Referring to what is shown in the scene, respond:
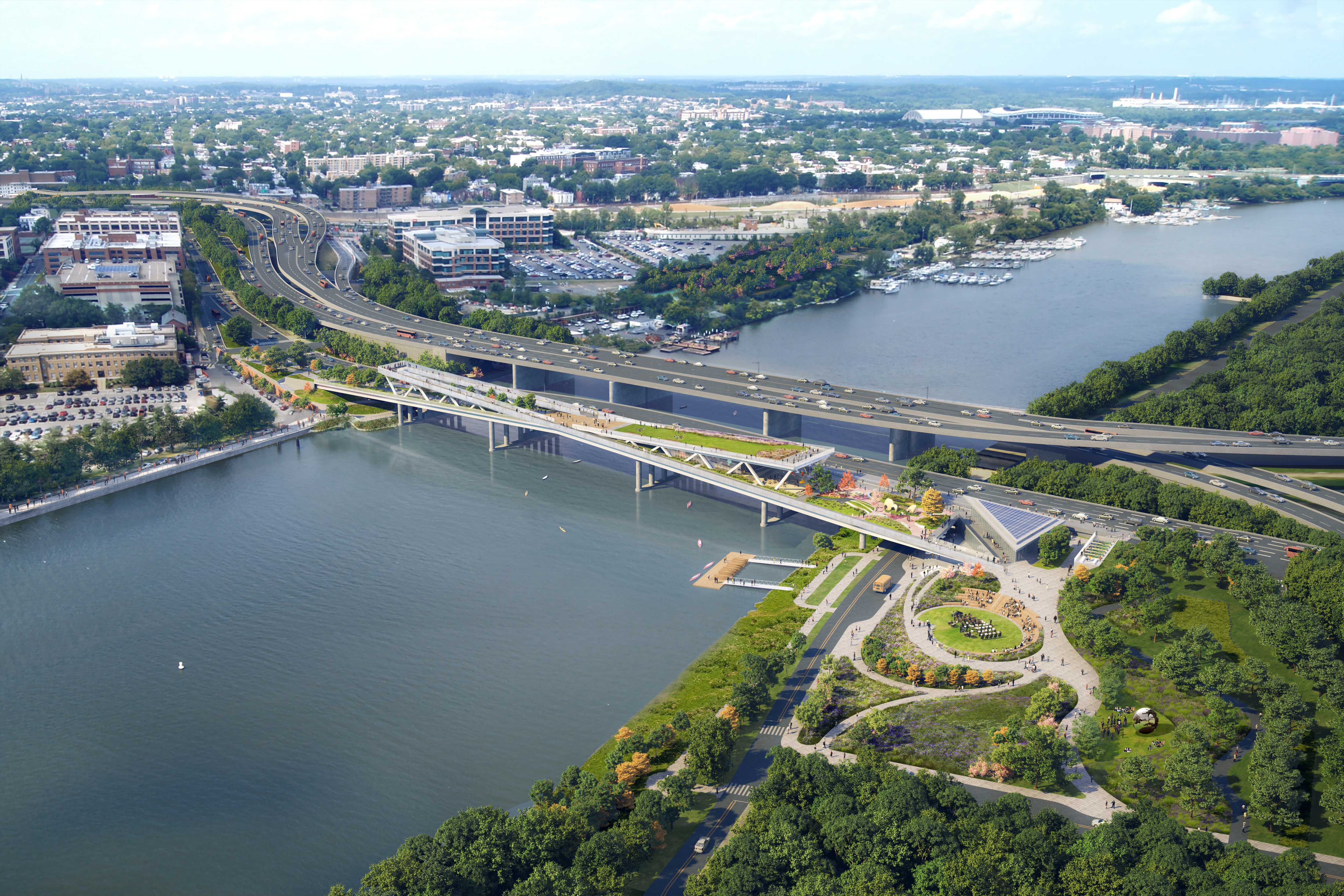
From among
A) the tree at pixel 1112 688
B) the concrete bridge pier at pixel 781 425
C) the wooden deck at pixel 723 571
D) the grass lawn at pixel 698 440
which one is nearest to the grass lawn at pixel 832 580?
the wooden deck at pixel 723 571

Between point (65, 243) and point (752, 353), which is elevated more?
point (65, 243)

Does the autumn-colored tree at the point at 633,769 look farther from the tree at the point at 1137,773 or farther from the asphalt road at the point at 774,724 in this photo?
the tree at the point at 1137,773

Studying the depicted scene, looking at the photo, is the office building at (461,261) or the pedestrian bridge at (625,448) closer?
the pedestrian bridge at (625,448)

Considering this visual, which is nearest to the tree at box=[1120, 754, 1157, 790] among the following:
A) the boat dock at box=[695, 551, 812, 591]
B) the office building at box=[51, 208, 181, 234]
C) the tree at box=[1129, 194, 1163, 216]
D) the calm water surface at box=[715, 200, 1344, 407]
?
the boat dock at box=[695, 551, 812, 591]

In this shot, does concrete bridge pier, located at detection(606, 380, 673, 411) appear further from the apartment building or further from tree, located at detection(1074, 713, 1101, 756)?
the apartment building

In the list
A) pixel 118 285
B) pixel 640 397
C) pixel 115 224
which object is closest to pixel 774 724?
pixel 640 397

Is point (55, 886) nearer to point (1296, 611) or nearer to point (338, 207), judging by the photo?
point (1296, 611)

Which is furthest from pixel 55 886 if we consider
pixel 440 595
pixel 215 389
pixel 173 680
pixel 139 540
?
pixel 215 389
